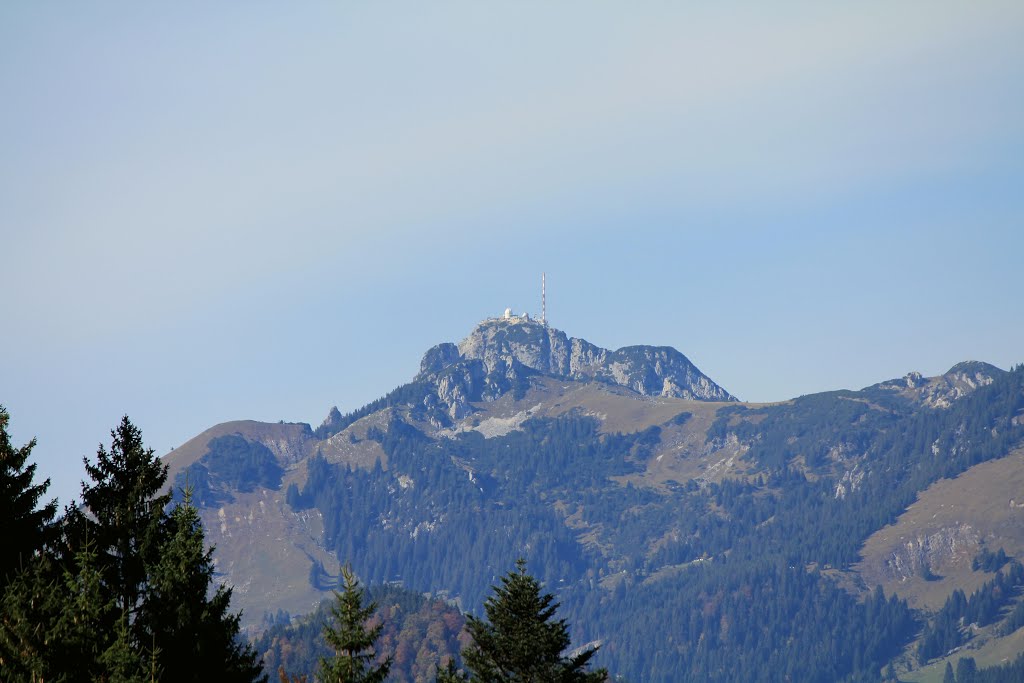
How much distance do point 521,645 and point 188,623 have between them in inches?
1012

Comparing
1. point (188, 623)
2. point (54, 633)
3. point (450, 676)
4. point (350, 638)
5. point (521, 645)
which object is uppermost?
point (54, 633)

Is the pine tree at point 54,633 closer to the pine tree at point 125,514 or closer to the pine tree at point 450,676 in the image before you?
the pine tree at point 125,514

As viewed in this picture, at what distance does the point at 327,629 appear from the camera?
47938 mm

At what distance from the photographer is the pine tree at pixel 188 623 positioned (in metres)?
47.9

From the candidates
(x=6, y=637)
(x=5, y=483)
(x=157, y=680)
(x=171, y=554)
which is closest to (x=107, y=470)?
(x=5, y=483)

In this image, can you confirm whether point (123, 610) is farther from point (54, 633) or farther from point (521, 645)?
point (521, 645)

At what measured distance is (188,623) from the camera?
4797 centimetres

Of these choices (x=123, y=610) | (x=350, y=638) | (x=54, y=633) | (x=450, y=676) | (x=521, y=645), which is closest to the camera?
(x=54, y=633)

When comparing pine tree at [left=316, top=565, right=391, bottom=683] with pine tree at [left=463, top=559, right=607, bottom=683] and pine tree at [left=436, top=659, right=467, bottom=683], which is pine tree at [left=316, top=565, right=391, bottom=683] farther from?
pine tree at [left=463, top=559, right=607, bottom=683]

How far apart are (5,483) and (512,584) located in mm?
26256

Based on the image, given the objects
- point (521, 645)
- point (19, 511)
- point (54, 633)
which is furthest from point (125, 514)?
point (521, 645)

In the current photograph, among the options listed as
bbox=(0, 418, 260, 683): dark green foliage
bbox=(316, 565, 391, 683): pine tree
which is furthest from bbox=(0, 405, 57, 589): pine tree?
bbox=(316, 565, 391, 683): pine tree

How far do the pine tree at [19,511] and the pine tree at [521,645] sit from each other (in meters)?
21.1

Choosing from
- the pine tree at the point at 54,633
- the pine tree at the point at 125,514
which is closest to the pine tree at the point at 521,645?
the pine tree at the point at 125,514
